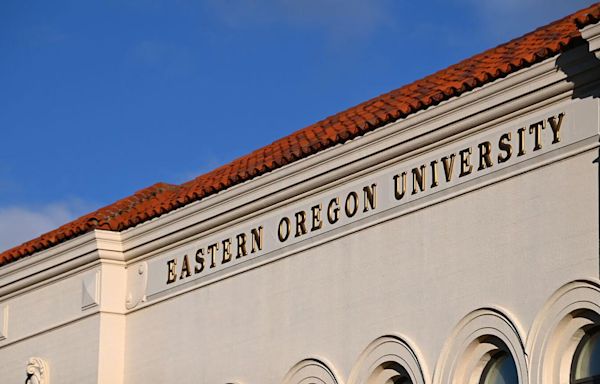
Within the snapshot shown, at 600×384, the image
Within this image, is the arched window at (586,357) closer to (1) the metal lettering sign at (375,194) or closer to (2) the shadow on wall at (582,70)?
(2) the shadow on wall at (582,70)

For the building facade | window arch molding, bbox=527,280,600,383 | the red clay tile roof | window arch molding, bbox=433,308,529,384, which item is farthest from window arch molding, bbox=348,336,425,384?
the red clay tile roof

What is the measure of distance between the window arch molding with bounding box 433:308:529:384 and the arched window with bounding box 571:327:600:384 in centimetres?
74

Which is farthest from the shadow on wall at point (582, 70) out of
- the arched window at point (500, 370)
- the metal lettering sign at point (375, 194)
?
the arched window at point (500, 370)

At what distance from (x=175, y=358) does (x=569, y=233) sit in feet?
23.4

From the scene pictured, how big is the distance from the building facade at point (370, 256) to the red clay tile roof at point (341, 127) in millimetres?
41

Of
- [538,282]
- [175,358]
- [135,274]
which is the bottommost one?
[538,282]

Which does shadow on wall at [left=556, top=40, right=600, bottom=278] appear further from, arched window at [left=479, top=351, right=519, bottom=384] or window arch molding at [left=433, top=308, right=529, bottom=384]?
arched window at [left=479, top=351, right=519, bottom=384]

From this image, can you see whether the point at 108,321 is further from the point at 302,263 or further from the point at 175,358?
the point at 302,263

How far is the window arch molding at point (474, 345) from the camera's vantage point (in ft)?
60.6

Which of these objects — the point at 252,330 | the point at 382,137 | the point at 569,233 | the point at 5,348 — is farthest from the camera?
the point at 5,348

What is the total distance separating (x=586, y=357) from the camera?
703 inches

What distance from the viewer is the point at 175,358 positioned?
75.7 feet

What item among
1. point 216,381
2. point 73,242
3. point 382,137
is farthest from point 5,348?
point 382,137

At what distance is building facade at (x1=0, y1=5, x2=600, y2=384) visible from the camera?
59.4 ft
